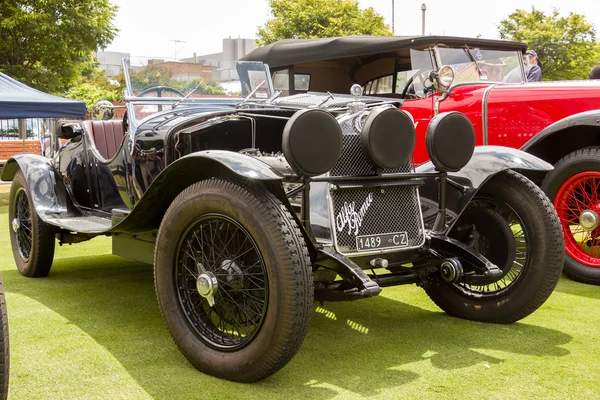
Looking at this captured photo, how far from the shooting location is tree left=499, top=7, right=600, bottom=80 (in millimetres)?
24469

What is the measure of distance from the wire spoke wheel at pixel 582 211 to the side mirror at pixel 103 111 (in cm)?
345

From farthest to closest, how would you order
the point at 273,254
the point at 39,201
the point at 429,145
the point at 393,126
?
the point at 39,201 < the point at 429,145 < the point at 393,126 < the point at 273,254

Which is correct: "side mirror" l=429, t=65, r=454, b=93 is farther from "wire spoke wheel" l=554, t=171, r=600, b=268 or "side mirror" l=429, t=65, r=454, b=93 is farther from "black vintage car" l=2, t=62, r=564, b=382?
"black vintage car" l=2, t=62, r=564, b=382

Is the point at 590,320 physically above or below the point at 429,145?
below

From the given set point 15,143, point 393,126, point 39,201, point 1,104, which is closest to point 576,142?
point 393,126

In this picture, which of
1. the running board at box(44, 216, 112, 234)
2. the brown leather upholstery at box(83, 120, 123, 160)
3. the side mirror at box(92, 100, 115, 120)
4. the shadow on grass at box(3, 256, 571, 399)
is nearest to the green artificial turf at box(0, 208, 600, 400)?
the shadow on grass at box(3, 256, 571, 399)

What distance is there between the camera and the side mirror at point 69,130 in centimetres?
492

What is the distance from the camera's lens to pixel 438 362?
305cm

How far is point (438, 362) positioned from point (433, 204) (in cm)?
99

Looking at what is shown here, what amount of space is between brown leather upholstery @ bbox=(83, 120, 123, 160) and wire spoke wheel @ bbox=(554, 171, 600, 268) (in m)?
3.39

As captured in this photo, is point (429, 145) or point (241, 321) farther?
point (429, 145)

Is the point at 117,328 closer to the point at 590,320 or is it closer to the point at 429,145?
the point at 429,145

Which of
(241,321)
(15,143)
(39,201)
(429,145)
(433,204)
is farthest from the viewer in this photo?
(15,143)

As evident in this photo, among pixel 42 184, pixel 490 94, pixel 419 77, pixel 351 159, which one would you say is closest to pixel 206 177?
pixel 351 159
